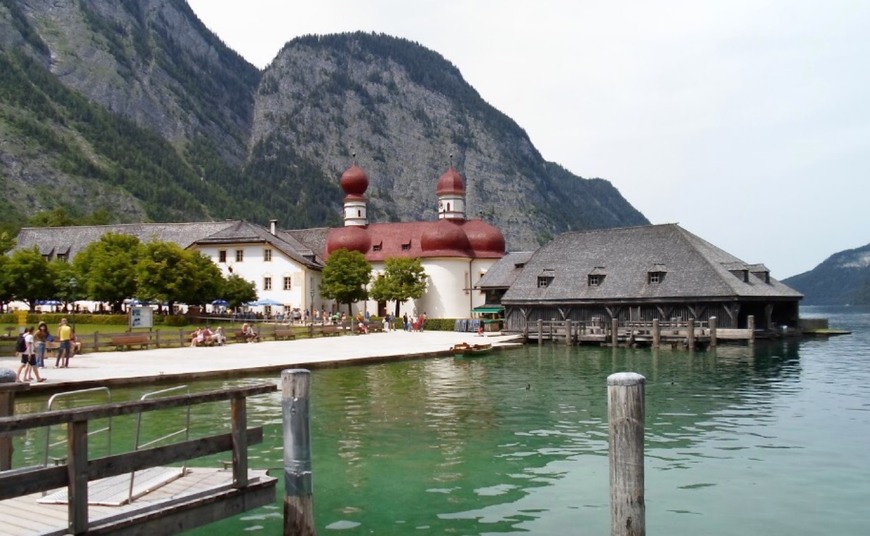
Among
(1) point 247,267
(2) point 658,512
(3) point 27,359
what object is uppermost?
(1) point 247,267

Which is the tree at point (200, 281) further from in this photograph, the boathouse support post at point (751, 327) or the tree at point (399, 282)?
the boathouse support post at point (751, 327)

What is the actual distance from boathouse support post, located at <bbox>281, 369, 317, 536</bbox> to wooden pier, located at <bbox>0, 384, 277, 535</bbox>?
0.35 metres

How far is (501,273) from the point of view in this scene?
82.8 metres

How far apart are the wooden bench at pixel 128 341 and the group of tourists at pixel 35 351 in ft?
23.9

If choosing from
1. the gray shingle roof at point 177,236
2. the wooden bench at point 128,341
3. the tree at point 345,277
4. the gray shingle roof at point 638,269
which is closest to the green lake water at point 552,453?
the wooden bench at point 128,341

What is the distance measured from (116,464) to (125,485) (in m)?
1.56

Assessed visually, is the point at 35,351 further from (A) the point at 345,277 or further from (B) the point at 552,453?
(A) the point at 345,277

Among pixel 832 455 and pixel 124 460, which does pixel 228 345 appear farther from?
pixel 124 460

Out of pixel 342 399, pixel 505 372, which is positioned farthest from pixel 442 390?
pixel 505 372

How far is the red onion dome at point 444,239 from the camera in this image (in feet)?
298

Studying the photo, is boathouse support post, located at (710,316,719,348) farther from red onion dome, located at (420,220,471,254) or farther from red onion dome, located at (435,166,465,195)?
red onion dome, located at (435,166,465,195)

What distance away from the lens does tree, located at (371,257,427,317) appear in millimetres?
85688

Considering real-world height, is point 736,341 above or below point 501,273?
below

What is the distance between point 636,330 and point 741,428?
1463 inches
